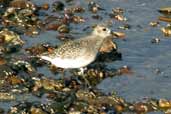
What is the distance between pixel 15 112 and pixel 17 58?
106 inches

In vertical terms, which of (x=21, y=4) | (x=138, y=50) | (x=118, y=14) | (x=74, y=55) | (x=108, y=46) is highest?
(x=74, y=55)

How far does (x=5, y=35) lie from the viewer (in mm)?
16359

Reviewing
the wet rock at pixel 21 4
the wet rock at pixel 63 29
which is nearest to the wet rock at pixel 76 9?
the wet rock at pixel 21 4

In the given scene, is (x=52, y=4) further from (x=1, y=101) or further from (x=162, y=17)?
(x=1, y=101)

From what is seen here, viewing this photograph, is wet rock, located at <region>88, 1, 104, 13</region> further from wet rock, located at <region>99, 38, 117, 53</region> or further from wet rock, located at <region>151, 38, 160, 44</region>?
wet rock, located at <region>99, 38, 117, 53</region>

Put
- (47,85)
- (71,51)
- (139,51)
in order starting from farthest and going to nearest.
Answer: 1. (139,51)
2. (71,51)
3. (47,85)

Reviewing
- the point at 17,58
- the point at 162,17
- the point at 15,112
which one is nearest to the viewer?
the point at 15,112

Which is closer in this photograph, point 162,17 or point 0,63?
point 0,63

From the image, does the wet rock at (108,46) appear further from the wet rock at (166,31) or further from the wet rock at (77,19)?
the wet rock at (77,19)

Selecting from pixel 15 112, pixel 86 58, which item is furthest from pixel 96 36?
pixel 15 112

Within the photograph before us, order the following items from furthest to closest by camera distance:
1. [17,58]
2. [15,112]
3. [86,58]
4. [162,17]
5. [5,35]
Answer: [162,17]
[5,35]
[17,58]
[86,58]
[15,112]

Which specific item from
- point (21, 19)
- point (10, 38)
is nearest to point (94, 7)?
point (21, 19)

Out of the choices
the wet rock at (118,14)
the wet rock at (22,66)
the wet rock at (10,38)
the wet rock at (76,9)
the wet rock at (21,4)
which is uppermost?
the wet rock at (21,4)

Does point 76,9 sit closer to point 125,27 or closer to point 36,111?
point 125,27
